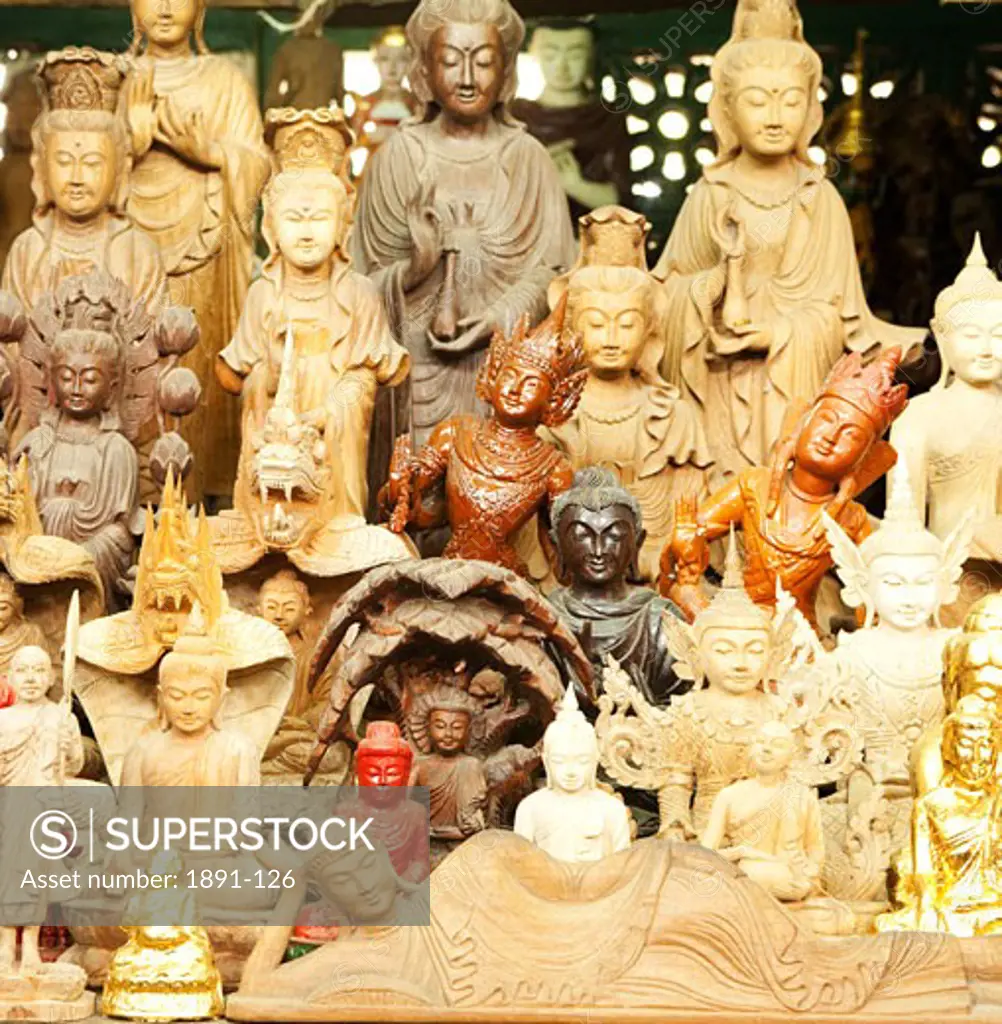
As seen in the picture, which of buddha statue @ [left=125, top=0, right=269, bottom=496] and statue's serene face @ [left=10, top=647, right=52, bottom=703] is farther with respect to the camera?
buddha statue @ [left=125, top=0, right=269, bottom=496]

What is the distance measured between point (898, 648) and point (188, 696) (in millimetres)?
1622

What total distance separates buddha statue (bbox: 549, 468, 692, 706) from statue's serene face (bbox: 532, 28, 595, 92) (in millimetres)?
2973

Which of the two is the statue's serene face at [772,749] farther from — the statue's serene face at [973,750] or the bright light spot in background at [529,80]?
the bright light spot in background at [529,80]

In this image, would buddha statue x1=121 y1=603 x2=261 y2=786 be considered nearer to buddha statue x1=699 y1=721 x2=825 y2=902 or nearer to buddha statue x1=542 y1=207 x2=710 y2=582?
buddha statue x1=699 y1=721 x2=825 y2=902

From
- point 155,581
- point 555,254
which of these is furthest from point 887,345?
point 155,581

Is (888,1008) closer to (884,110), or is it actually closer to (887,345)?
(887,345)

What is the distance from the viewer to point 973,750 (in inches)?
340

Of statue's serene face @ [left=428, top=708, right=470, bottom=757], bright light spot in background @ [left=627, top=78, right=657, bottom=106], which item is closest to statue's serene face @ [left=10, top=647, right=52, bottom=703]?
statue's serene face @ [left=428, top=708, right=470, bottom=757]

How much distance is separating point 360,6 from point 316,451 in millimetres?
2975

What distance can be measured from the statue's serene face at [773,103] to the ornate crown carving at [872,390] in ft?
3.22

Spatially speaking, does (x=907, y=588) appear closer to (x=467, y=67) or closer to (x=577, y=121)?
(x=467, y=67)

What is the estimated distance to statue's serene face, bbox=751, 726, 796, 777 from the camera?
8.80 meters

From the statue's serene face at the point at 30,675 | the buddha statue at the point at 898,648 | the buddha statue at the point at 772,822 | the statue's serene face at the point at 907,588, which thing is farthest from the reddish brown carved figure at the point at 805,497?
the statue's serene face at the point at 30,675

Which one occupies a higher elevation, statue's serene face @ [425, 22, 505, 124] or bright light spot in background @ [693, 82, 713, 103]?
statue's serene face @ [425, 22, 505, 124]
